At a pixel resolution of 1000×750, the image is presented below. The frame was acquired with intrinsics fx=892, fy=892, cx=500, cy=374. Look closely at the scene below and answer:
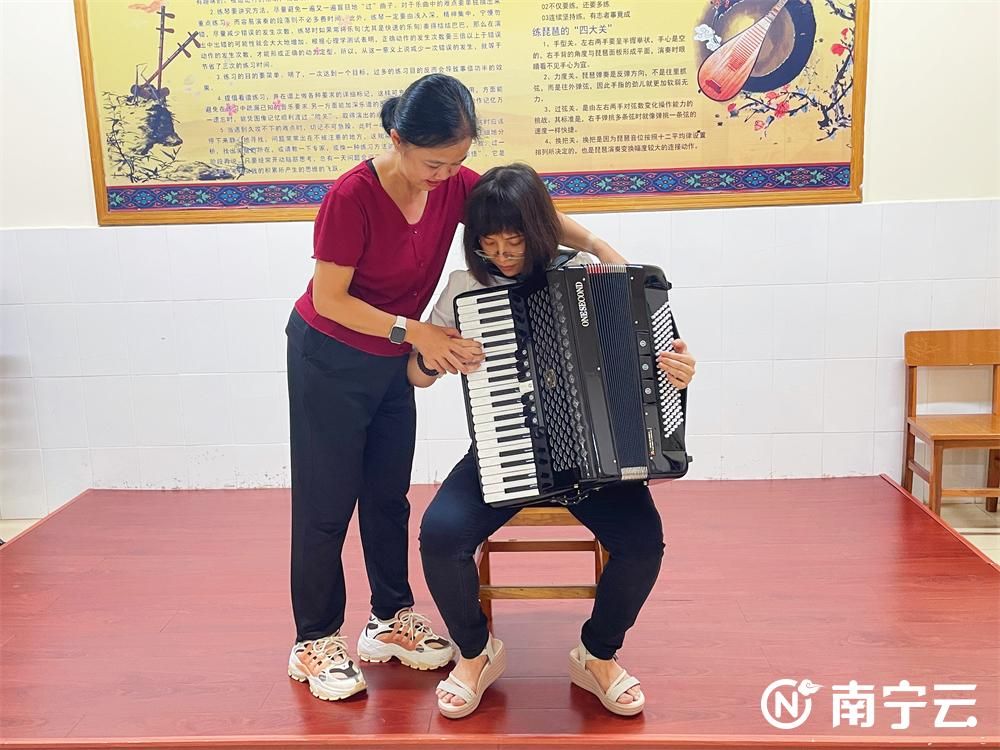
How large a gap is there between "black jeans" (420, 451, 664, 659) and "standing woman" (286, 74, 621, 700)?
0.81ft

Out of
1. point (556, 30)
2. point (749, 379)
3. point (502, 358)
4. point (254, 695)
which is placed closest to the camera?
point (502, 358)

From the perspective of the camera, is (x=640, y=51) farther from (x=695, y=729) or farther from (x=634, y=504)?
(x=695, y=729)

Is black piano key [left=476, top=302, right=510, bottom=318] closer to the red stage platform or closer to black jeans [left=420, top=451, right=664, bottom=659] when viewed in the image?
black jeans [left=420, top=451, right=664, bottom=659]

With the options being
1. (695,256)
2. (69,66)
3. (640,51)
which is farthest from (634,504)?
(69,66)

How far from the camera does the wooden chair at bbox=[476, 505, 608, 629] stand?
2205 mm

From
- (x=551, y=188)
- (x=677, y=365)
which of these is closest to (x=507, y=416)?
(x=677, y=365)

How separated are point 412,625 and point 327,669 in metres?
0.25

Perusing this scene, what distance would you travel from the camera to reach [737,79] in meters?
3.26

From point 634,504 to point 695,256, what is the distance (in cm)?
166

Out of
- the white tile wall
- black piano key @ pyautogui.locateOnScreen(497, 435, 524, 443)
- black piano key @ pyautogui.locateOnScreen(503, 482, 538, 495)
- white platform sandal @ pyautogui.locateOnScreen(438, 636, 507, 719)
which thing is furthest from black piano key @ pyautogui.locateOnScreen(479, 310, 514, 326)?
the white tile wall

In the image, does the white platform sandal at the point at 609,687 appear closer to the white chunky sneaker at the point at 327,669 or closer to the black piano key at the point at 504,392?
the white chunky sneaker at the point at 327,669

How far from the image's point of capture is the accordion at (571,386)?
1903 millimetres

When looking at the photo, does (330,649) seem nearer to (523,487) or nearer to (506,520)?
(506,520)

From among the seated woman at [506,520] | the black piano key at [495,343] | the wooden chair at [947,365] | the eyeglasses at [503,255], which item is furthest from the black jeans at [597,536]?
the wooden chair at [947,365]
